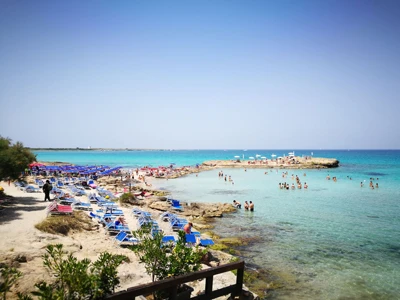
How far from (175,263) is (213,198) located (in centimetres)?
2678

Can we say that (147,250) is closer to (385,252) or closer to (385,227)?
(385,252)

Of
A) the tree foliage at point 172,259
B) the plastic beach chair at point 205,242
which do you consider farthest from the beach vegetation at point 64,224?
the tree foliage at point 172,259

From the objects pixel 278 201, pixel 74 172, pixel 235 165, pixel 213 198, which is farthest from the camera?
pixel 235 165

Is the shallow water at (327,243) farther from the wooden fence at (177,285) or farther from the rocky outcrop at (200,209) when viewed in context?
the wooden fence at (177,285)

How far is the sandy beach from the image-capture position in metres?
8.18

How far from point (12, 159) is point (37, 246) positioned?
9777 millimetres

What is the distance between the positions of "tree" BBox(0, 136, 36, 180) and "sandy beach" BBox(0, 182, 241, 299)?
7.25 feet

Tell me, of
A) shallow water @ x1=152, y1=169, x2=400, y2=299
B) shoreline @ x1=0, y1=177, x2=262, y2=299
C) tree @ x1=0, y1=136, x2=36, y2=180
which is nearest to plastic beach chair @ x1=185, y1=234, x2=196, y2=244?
shoreline @ x1=0, y1=177, x2=262, y2=299

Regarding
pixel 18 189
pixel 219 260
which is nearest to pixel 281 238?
pixel 219 260

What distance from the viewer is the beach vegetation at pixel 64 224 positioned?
43.5 feet

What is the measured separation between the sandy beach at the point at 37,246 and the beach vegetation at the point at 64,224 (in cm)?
42

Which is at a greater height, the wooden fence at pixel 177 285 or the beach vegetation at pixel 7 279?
the beach vegetation at pixel 7 279

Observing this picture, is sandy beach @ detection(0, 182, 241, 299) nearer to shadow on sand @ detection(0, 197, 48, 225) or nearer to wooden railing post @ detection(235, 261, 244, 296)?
shadow on sand @ detection(0, 197, 48, 225)

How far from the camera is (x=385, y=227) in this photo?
19.2 metres
